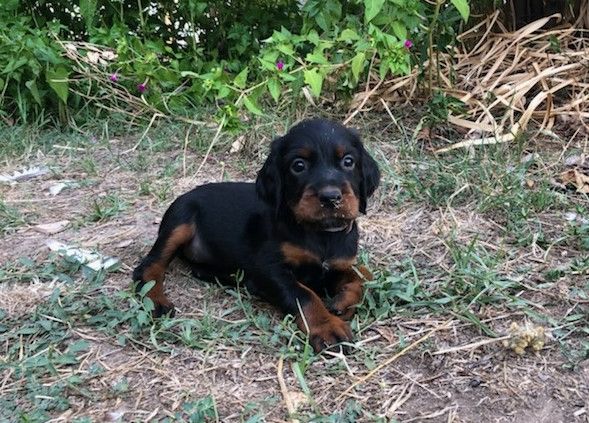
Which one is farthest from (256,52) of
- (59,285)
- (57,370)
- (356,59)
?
(57,370)

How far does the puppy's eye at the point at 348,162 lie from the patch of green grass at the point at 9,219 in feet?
6.29

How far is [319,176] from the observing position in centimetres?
303

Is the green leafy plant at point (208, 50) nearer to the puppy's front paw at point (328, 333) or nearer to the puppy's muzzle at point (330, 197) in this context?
the puppy's muzzle at point (330, 197)

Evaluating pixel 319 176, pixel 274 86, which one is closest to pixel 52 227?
pixel 274 86

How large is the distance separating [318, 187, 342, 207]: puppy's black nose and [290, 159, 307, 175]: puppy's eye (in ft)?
0.67

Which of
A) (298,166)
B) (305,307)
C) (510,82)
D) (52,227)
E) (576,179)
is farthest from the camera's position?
(510,82)

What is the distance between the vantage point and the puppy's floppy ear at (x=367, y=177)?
10.7ft

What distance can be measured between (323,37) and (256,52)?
1407mm

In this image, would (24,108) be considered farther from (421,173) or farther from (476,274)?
(476,274)

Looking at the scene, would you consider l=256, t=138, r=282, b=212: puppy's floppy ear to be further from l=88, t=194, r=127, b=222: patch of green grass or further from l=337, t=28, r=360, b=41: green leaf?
l=337, t=28, r=360, b=41: green leaf

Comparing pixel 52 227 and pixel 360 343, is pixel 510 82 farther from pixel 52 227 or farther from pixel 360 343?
pixel 52 227

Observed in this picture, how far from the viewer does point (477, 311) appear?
10.2 feet

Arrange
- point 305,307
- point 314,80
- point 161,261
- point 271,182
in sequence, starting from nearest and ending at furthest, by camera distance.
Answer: point 305,307 → point 271,182 → point 161,261 → point 314,80

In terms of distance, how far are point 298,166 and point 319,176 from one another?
0.38 feet
